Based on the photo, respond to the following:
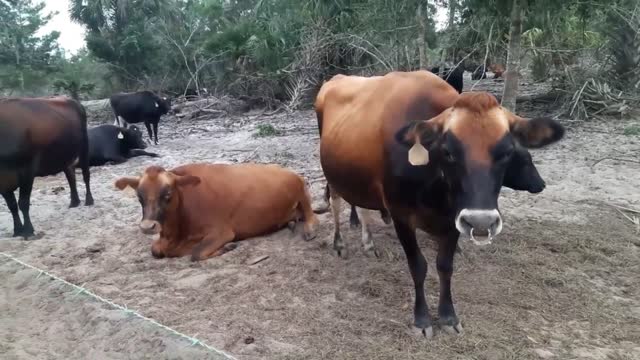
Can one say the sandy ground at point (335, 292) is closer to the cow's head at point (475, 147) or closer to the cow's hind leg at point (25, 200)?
the cow's hind leg at point (25, 200)

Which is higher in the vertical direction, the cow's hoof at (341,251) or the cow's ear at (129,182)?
the cow's ear at (129,182)

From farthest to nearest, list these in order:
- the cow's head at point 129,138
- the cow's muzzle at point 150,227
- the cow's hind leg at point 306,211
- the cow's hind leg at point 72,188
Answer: the cow's head at point 129,138, the cow's hind leg at point 72,188, the cow's hind leg at point 306,211, the cow's muzzle at point 150,227

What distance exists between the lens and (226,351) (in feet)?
12.3

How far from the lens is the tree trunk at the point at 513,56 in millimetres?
9197

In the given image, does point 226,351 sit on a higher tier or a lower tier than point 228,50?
lower

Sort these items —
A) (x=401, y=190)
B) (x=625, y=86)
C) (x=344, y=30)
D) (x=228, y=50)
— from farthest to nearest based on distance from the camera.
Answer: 1. (x=228, y=50)
2. (x=344, y=30)
3. (x=625, y=86)
4. (x=401, y=190)

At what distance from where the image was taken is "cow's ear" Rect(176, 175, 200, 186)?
5.66 metres

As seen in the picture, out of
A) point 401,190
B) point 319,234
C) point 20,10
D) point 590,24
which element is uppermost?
point 20,10

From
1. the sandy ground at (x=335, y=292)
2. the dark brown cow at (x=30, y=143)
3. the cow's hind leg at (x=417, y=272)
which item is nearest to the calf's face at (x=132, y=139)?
the dark brown cow at (x=30, y=143)

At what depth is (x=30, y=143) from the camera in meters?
6.59

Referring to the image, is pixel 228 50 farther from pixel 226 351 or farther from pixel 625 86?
pixel 226 351

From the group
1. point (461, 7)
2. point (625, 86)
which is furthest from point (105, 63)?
point (625, 86)

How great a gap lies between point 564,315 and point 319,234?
2.74m

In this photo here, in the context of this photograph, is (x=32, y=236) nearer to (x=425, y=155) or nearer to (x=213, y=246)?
(x=213, y=246)
